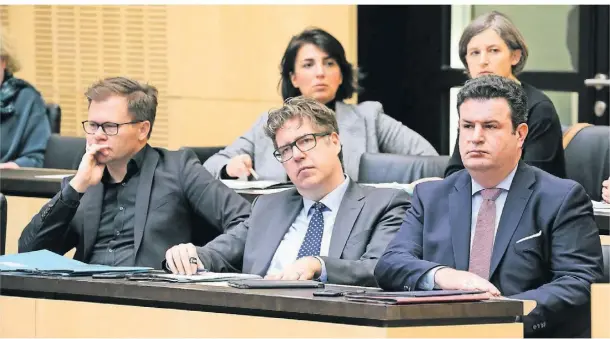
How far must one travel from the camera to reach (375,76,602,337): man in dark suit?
4.14m

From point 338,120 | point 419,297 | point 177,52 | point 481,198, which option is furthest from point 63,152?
point 419,297

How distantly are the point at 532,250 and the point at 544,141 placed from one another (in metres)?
1.33

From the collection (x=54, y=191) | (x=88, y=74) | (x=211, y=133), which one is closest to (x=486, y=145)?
(x=54, y=191)

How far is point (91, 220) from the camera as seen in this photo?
539cm

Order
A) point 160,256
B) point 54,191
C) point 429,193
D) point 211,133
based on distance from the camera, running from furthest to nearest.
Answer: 1. point 211,133
2. point 54,191
3. point 160,256
4. point 429,193

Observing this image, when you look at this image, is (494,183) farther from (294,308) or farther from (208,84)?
(208,84)

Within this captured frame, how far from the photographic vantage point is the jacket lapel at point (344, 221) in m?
4.71

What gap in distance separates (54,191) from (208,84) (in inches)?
133

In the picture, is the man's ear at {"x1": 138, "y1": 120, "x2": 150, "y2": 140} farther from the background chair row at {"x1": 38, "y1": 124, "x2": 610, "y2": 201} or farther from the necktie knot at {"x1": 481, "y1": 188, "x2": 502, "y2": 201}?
the necktie knot at {"x1": 481, "y1": 188, "x2": 502, "y2": 201}

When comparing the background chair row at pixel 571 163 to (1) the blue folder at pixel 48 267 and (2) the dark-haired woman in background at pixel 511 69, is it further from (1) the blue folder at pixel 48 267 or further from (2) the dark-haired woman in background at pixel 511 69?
(1) the blue folder at pixel 48 267

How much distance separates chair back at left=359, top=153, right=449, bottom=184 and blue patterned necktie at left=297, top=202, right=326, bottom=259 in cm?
124

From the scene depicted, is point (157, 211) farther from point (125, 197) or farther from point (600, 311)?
point (600, 311)

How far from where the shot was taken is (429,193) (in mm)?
4426

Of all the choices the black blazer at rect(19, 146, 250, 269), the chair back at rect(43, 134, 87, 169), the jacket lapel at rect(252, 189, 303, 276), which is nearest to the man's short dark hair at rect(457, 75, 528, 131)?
the jacket lapel at rect(252, 189, 303, 276)
